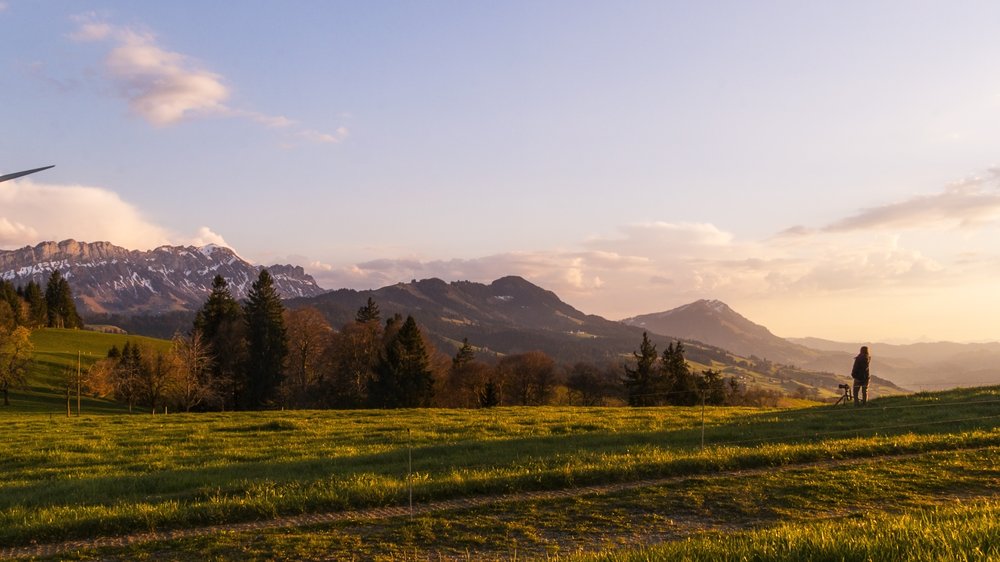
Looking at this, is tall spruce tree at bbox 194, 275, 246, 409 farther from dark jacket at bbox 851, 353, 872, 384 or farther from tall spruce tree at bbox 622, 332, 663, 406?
dark jacket at bbox 851, 353, 872, 384

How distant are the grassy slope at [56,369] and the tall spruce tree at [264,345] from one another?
52.7ft

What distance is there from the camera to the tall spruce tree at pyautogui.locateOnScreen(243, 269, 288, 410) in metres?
86.1

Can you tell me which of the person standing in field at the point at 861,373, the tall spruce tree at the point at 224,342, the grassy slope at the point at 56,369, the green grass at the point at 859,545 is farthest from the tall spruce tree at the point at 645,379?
the green grass at the point at 859,545

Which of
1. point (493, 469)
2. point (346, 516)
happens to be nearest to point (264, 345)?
point (493, 469)

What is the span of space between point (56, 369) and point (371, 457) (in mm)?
106332

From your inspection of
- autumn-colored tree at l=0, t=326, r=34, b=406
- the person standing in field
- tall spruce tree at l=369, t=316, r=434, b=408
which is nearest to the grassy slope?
autumn-colored tree at l=0, t=326, r=34, b=406

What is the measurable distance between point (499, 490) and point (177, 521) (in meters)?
6.32

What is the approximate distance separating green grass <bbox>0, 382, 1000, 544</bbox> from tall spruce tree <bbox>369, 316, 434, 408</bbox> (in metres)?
49.4

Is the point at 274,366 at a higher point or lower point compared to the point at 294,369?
higher

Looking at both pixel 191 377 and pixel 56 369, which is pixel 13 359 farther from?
pixel 191 377

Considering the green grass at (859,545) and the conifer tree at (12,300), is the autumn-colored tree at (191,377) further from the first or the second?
the green grass at (859,545)

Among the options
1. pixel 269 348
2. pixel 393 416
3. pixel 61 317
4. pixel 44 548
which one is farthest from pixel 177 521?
pixel 61 317

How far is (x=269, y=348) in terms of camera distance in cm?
8706

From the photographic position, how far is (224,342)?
287 ft
